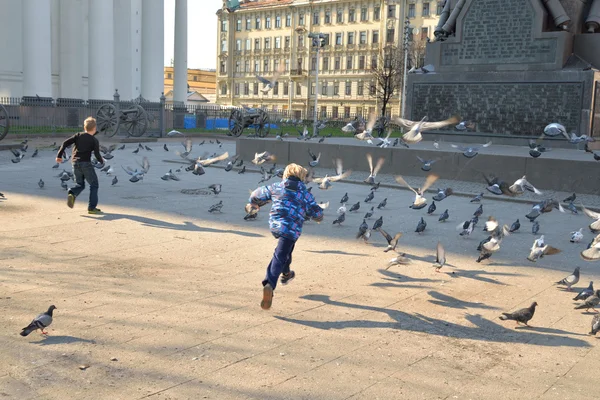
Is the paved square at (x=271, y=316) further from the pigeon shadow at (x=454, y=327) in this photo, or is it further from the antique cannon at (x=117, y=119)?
the antique cannon at (x=117, y=119)

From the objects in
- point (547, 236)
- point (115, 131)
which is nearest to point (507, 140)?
point (547, 236)

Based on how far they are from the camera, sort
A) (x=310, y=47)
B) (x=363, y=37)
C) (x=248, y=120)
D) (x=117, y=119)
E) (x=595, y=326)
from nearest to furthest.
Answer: (x=595, y=326) < (x=117, y=119) < (x=248, y=120) < (x=363, y=37) < (x=310, y=47)

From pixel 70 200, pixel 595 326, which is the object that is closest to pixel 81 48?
pixel 70 200

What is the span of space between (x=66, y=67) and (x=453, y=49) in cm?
2946

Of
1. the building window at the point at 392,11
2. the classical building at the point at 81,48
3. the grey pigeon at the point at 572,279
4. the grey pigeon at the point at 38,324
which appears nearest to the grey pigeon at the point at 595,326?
the grey pigeon at the point at 572,279

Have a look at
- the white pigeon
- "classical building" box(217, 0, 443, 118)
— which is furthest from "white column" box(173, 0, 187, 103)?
the white pigeon

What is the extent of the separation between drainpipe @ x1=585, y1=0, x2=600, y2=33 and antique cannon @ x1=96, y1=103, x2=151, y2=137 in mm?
19156

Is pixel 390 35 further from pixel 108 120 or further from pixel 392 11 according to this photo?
pixel 108 120

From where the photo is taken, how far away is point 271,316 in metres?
5.32

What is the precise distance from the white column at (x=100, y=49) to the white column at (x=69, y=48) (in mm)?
2504

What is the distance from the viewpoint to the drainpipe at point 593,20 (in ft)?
55.7

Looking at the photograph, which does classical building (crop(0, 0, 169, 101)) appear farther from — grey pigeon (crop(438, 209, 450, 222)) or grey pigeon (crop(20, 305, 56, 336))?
grey pigeon (crop(20, 305, 56, 336))

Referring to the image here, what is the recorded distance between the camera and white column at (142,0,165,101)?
43.0m

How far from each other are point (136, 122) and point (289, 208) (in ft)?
84.4
